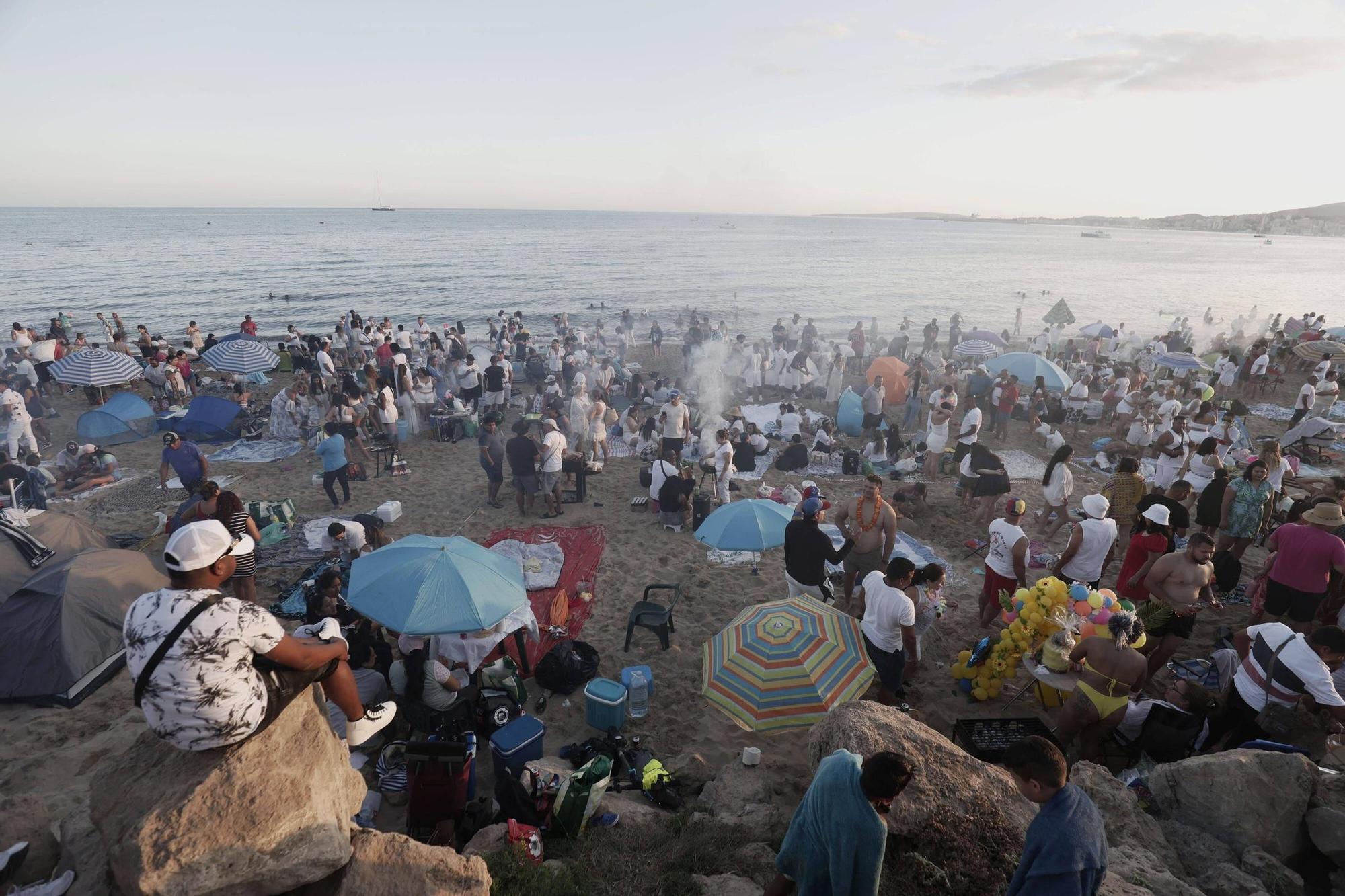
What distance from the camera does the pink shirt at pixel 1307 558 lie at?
6426mm

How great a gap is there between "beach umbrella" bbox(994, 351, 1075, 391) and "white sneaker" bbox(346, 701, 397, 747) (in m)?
16.6

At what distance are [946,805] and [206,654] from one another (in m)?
4.36

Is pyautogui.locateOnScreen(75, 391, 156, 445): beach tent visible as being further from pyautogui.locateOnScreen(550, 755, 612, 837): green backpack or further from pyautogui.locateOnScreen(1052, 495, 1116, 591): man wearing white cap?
pyautogui.locateOnScreen(1052, 495, 1116, 591): man wearing white cap

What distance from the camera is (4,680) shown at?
6008mm

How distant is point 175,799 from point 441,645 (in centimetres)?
350

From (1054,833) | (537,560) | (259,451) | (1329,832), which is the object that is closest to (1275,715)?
(1329,832)

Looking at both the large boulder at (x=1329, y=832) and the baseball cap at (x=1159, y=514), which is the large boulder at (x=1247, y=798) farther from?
the baseball cap at (x=1159, y=514)

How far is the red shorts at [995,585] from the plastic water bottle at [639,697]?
437 cm

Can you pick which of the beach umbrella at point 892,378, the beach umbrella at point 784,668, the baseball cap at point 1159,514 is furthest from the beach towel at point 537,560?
A: the beach umbrella at point 892,378

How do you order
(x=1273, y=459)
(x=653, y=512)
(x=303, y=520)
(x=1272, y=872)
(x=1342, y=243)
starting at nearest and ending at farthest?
1. (x=1272, y=872)
2. (x=1273, y=459)
3. (x=303, y=520)
4. (x=653, y=512)
5. (x=1342, y=243)

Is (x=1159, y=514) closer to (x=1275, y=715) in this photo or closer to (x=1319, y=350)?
(x=1275, y=715)

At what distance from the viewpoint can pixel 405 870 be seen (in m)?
3.16

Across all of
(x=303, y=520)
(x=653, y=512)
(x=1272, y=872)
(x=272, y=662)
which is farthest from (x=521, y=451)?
(x=1272, y=872)

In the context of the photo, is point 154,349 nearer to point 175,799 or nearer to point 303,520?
point 303,520
